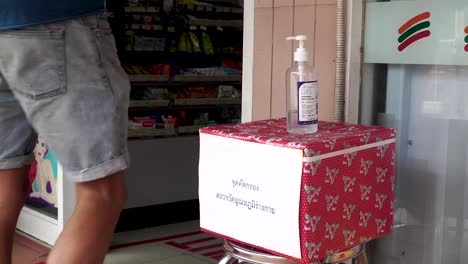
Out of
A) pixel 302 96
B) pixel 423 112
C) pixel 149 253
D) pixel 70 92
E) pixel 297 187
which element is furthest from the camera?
pixel 149 253

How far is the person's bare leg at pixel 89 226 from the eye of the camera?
1.60 m

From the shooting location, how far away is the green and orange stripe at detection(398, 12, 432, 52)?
2285 mm

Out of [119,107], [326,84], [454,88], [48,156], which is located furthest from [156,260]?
[119,107]

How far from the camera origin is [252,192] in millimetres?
1849

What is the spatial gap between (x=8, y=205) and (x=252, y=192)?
2.18 feet

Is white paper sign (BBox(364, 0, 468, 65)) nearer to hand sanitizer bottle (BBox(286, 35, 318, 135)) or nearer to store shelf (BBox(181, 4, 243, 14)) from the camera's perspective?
hand sanitizer bottle (BBox(286, 35, 318, 135))

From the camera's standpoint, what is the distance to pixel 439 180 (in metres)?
2.39

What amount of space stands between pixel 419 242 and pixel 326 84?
0.66m

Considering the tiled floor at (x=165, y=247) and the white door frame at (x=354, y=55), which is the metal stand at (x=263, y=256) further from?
the tiled floor at (x=165, y=247)

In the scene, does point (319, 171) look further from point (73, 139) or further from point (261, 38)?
point (261, 38)

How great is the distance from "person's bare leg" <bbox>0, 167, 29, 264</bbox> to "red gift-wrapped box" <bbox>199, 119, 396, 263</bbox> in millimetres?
511

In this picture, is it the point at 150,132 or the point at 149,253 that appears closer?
the point at 149,253

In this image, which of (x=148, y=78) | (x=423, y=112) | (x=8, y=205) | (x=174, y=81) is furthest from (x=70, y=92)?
(x=174, y=81)

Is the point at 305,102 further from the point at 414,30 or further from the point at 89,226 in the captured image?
the point at 89,226
